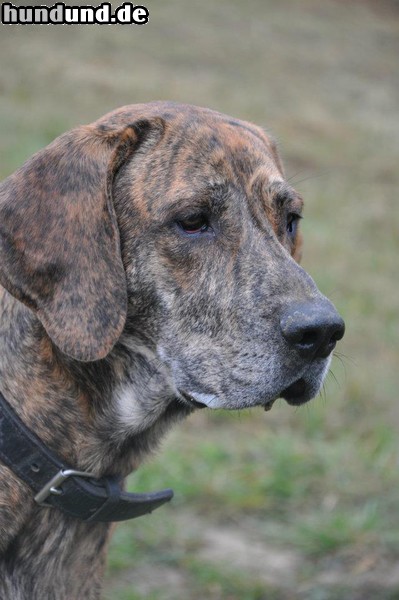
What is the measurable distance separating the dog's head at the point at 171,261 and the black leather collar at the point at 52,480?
0.25 m

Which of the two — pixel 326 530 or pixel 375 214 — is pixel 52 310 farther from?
pixel 375 214

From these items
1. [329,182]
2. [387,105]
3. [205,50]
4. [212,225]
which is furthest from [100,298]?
[205,50]

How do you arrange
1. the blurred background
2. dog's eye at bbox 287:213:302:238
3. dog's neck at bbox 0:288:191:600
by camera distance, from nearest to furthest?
dog's neck at bbox 0:288:191:600, dog's eye at bbox 287:213:302:238, the blurred background

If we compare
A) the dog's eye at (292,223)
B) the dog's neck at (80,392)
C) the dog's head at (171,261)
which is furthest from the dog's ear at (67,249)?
the dog's eye at (292,223)

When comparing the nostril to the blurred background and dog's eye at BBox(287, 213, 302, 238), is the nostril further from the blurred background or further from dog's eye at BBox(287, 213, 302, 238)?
the blurred background

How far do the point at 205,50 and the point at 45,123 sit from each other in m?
5.73

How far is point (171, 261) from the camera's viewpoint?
284cm

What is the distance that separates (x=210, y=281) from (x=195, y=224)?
6.5 inches

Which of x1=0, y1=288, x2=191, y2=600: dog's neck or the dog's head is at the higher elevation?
the dog's head

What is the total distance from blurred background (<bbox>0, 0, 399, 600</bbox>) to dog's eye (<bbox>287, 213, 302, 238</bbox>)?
66 centimetres

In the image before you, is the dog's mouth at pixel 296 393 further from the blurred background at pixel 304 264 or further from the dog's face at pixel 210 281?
the blurred background at pixel 304 264

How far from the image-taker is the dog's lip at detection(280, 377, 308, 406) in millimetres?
2807

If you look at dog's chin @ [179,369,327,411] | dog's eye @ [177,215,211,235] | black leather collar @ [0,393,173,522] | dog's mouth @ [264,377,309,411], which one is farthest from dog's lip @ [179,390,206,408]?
dog's eye @ [177,215,211,235]

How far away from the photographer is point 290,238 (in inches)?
128
